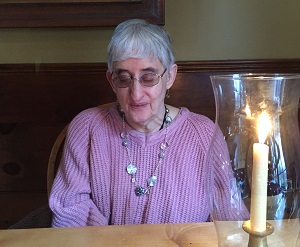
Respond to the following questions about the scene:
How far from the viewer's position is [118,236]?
108 centimetres

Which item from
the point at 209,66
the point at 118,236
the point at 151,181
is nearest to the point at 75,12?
the point at 209,66

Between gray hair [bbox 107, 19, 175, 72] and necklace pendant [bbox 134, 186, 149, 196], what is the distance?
15.6 inches

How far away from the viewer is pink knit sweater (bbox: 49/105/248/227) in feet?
4.71

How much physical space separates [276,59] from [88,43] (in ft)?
2.76

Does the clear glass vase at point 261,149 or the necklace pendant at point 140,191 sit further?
the necklace pendant at point 140,191

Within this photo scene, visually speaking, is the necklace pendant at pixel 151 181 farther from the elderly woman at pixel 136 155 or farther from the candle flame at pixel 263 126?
the candle flame at pixel 263 126

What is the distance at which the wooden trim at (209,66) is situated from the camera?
1.96 metres

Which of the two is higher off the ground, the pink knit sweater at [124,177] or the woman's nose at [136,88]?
the woman's nose at [136,88]

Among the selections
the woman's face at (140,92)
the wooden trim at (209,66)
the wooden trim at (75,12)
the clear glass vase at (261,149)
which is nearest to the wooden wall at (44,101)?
the wooden trim at (209,66)

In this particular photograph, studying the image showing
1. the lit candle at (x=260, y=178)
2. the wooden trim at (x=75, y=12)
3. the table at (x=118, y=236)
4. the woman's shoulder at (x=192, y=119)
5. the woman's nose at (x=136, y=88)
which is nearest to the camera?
the lit candle at (x=260, y=178)

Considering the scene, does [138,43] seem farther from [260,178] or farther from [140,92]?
[260,178]

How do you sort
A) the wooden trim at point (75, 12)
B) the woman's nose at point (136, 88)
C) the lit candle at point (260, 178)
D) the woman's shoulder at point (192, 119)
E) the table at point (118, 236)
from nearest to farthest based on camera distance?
the lit candle at point (260, 178) < the table at point (118, 236) < the woman's nose at point (136, 88) < the woman's shoulder at point (192, 119) < the wooden trim at point (75, 12)

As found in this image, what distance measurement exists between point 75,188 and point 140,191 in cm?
21

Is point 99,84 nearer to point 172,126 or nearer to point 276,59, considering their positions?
point 172,126
